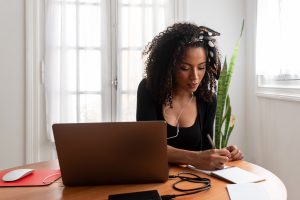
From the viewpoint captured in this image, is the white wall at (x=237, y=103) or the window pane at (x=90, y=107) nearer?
the white wall at (x=237, y=103)

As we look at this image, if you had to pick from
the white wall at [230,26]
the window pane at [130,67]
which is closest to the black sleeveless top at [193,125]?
the window pane at [130,67]

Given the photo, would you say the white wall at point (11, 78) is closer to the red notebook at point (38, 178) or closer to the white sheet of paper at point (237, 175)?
the red notebook at point (38, 178)

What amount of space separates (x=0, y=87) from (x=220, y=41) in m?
2.09

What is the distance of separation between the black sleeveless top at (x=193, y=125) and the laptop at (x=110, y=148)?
53cm

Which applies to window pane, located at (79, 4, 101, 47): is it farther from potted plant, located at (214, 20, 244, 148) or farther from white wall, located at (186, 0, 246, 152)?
potted plant, located at (214, 20, 244, 148)

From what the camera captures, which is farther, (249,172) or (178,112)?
(178,112)

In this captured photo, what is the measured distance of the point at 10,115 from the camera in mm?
2508

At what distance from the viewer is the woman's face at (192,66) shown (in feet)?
4.65

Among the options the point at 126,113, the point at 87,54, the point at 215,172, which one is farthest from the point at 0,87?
the point at 215,172

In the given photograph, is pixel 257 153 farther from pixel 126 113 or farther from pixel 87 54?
pixel 87 54

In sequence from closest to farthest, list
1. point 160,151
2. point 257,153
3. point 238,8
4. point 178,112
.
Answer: point 160,151
point 178,112
point 257,153
point 238,8

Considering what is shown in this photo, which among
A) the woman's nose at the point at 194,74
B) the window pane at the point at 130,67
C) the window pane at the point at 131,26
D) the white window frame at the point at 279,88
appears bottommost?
the white window frame at the point at 279,88

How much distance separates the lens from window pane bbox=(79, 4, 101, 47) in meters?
2.57

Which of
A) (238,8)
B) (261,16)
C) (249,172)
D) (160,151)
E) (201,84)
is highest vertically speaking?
(238,8)
